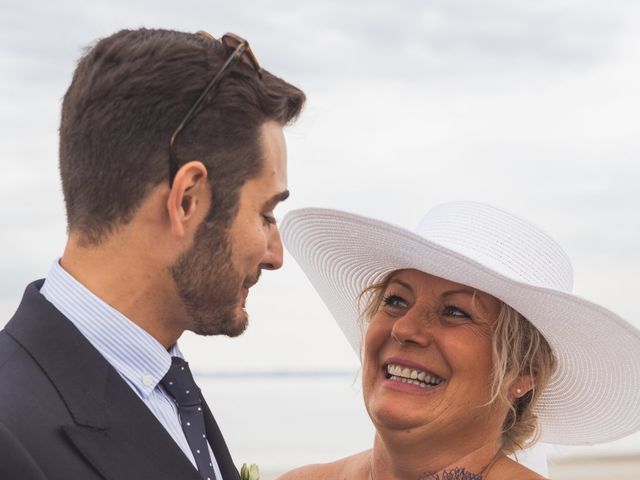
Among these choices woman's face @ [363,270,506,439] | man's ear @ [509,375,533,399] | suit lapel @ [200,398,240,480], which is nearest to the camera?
suit lapel @ [200,398,240,480]

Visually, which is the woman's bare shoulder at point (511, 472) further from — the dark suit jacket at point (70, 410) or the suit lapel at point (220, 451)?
the dark suit jacket at point (70, 410)

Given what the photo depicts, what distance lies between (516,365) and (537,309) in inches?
10.0

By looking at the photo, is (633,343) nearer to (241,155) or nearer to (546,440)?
(546,440)

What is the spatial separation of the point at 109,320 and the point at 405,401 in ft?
4.97

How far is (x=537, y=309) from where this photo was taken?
12.9 feet

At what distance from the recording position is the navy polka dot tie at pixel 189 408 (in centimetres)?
302

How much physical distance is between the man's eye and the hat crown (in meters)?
0.21

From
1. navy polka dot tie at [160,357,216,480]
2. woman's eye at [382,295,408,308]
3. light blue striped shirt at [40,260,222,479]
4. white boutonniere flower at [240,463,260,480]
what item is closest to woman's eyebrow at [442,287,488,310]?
woman's eye at [382,295,408,308]

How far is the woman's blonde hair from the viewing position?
3996mm

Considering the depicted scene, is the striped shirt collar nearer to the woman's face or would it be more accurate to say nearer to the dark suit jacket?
the dark suit jacket

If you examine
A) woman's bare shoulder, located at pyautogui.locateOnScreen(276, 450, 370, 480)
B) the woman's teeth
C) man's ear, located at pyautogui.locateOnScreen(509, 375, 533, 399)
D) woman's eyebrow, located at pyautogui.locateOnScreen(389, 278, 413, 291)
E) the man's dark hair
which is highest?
the man's dark hair

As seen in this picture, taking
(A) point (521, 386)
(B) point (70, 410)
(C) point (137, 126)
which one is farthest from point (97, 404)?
(A) point (521, 386)

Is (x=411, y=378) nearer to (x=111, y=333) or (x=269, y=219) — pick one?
(x=269, y=219)

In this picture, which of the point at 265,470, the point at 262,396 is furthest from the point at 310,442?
the point at 262,396
